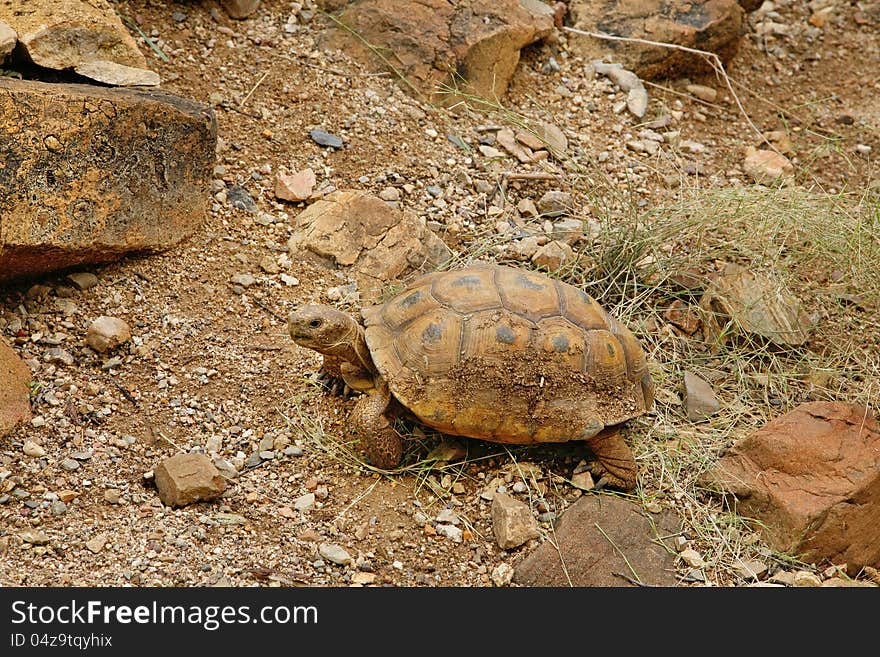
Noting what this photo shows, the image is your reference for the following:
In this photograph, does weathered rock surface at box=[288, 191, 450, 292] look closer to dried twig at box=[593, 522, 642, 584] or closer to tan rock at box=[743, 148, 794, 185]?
dried twig at box=[593, 522, 642, 584]

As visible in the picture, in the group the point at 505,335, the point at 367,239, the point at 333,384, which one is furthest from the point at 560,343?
the point at 367,239

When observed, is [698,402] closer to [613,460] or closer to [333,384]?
[613,460]

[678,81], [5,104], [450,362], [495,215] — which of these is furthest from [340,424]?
[678,81]

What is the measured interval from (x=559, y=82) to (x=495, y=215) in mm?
1381

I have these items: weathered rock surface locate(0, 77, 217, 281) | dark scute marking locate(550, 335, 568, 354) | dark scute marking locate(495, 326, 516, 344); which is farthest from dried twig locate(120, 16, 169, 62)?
dark scute marking locate(550, 335, 568, 354)

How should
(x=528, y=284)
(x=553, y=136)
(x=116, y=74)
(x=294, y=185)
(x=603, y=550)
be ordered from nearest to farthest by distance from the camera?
(x=603, y=550), (x=528, y=284), (x=116, y=74), (x=294, y=185), (x=553, y=136)

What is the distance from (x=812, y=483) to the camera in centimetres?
383

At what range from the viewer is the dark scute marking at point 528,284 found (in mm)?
3838

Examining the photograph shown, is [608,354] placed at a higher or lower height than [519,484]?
higher

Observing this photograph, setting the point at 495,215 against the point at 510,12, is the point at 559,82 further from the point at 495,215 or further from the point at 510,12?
the point at 495,215

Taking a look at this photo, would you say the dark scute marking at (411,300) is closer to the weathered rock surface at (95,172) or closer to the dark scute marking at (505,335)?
the dark scute marking at (505,335)

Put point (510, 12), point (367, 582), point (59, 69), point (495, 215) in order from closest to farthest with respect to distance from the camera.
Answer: point (367, 582), point (59, 69), point (495, 215), point (510, 12)

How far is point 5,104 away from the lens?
3.90 meters

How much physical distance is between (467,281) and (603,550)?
1.10 meters
